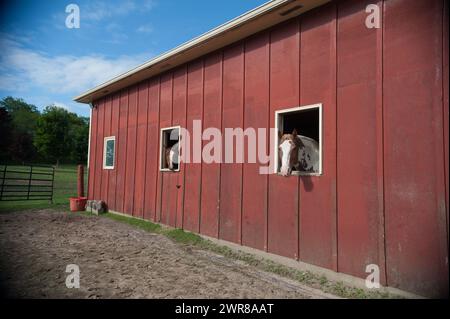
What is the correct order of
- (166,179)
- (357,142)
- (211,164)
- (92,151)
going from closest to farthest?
(357,142)
(211,164)
(166,179)
(92,151)

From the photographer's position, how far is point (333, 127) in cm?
424

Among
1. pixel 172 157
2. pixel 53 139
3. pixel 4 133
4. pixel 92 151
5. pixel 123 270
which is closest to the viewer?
pixel 123 270

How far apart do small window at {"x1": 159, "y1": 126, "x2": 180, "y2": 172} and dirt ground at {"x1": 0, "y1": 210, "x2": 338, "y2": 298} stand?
182 centimetres

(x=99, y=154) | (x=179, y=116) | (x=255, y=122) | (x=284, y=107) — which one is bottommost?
(x=99, y=154)

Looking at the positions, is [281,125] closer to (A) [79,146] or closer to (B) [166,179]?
(B) [166,179]

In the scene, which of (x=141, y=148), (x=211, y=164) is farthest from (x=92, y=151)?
(x=211, y=164)

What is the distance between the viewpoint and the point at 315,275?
4160 mm

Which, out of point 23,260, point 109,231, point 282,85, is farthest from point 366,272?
point 109,231

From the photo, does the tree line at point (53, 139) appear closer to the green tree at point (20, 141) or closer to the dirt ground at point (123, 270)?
the green tree at point (20, 141)

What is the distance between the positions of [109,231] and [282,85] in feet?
17.2

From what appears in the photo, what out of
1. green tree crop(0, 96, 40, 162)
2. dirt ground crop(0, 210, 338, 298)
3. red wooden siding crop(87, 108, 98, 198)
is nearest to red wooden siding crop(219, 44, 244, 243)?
dirt ground crop(0, 210, 338, 298)

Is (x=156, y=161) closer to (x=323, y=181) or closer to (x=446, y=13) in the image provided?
(x=323, y=181)

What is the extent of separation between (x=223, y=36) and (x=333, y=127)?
9.67 ft

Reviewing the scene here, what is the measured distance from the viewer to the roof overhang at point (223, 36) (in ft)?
15.2
